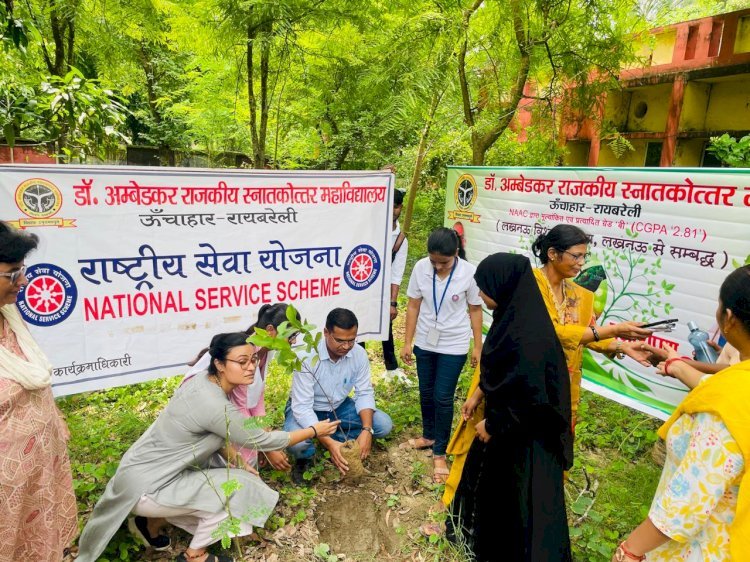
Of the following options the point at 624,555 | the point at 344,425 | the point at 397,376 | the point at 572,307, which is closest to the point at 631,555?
the point at 624,555

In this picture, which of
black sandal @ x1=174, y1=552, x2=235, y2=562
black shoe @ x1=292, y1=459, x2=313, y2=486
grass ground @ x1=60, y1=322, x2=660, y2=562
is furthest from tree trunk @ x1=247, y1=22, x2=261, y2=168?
black sandal @ x1=174, y1=552, x2=235, y2=562

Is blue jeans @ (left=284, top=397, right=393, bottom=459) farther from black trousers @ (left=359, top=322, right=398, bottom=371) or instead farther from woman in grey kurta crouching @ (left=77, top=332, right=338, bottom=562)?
black trousers @ (left=359, top=322, right=398, bottom=371)

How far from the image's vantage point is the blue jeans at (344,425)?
3.14 metres

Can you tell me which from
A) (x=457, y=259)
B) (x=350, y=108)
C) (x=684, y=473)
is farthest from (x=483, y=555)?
(x=350, y=108)

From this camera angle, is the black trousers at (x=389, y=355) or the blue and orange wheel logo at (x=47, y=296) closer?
the blue and orange wheel logo at (x=47, y=296)

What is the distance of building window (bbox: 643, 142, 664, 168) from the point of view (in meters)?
9.11

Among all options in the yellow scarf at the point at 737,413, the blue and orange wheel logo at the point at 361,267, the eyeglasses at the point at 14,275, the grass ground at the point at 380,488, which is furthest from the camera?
the blue and orange wheel logo at the point at 361,267

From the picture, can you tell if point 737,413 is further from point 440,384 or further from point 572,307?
point 440,384

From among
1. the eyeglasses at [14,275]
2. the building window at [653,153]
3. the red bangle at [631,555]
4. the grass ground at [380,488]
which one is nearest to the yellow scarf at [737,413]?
the red bangle at [631,555]

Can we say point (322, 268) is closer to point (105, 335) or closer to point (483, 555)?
point (105, 335)

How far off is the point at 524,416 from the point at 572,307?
0.88 meters

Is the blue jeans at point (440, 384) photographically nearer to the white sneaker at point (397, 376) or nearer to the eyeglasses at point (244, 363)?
the white sneaker at point (397, 376)

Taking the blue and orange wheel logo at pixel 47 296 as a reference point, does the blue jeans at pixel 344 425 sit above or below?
below

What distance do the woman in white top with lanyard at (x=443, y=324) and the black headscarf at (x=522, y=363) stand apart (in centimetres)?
94
